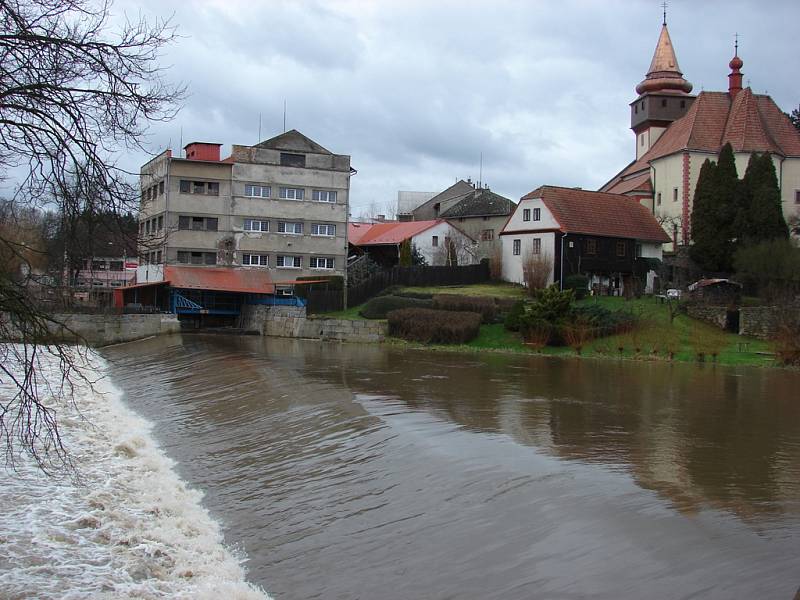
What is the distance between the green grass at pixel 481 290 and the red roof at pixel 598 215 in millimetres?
4138

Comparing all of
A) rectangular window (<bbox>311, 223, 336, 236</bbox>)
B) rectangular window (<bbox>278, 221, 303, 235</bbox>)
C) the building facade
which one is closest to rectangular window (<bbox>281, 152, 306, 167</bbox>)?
the building facade

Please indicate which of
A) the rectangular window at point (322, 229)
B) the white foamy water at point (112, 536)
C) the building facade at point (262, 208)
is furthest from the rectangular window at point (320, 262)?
the white foamy water at point (112, 536)

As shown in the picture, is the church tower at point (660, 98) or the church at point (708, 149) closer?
the church at point (708, 149)

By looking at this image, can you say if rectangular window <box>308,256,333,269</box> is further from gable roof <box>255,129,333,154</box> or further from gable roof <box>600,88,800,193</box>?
gable roof <box>600,88,800,193</box>

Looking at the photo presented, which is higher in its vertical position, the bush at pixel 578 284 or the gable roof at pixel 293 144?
the gable roof at pixel 293 144

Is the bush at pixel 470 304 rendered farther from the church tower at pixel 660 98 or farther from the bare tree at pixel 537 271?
the church tower at pixel 660 98

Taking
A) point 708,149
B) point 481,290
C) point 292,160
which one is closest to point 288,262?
point 292,160

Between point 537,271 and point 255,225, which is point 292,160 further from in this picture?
point 537,271

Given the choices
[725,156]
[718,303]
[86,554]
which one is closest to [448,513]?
[86,554]

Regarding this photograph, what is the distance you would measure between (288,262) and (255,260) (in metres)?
2.49

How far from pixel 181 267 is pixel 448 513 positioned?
48.3 meters

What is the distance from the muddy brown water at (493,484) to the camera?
8.12m

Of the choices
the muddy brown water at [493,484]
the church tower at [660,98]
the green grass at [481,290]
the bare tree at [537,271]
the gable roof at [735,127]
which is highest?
the church tower at [660,98]

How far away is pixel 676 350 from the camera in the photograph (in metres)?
35.6
